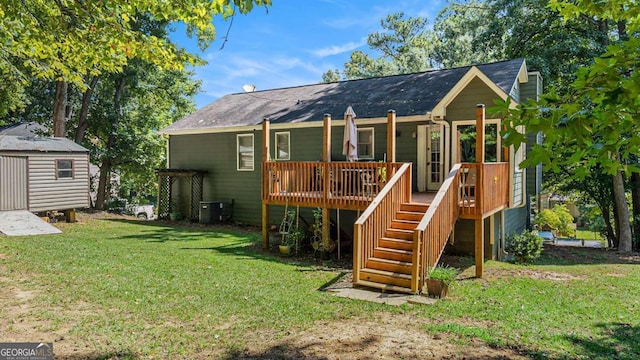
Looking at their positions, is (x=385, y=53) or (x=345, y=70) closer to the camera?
(x=385, y=53)

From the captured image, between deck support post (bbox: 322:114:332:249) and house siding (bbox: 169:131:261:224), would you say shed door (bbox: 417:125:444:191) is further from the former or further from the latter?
house siding (bbox: 169:131:261:224)

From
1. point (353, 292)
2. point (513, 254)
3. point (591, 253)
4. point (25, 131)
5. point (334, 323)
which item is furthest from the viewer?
point (25, 131)

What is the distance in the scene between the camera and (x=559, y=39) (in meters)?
14.8

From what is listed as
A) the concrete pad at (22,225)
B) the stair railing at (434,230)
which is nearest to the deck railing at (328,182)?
the stair railing at (434,230)

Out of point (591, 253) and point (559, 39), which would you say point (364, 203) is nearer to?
point (591, 253)

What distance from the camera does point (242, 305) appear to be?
18.8 ft

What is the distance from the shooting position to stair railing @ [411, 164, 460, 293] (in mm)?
6516

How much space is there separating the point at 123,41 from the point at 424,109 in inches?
303

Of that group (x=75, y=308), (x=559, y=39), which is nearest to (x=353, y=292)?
(x=75, y=308)

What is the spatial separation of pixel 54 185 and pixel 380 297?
44.6 feet

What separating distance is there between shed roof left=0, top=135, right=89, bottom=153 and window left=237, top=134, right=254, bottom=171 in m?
6.29

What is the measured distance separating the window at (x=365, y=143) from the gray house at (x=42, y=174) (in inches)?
426

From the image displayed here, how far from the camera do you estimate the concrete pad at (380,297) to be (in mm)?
6113

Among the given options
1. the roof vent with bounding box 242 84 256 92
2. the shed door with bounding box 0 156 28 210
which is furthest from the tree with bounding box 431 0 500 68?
the shed door with bounding box 0 156 28 210
